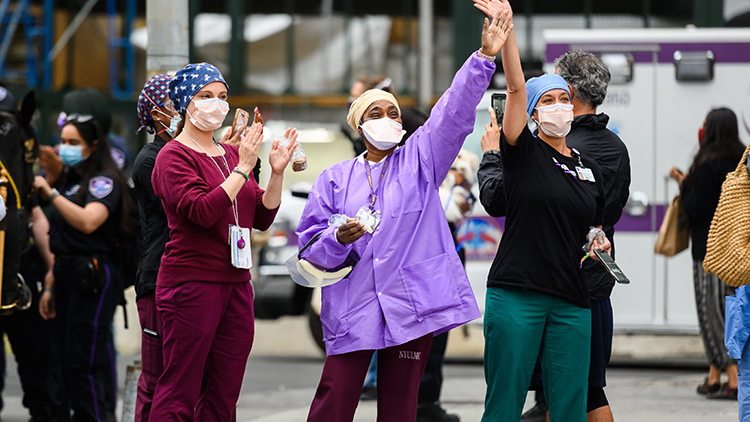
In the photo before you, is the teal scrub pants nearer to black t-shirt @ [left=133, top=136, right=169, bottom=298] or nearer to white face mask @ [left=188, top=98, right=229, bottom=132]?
white face mask @ [left=188, top=98, right=229, bottom=132]

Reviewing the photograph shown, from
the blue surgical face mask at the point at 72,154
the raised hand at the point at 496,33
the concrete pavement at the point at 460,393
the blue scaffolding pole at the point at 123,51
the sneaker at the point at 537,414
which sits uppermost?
the blue scaffolding pole at the point at 123,51

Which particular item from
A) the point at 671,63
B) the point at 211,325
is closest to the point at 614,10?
the point at 671,63

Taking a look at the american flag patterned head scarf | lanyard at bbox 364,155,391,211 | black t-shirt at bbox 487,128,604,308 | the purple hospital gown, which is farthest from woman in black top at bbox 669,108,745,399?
the american flag patterned head scarf

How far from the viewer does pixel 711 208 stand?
7.00 meters

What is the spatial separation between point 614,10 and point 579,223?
1180 centimetres

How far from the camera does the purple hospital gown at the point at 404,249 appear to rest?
4148 millimetres

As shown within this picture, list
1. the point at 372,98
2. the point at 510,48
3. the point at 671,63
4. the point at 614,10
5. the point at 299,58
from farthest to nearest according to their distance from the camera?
the point at 299,58
the point at 614,10
the point at 671,63
the point at 372,98
the point at 510,48

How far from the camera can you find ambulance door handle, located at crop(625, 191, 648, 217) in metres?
8.13

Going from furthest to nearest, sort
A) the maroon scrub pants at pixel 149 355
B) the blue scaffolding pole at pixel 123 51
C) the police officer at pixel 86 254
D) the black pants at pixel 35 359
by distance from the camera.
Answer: the blue scaffolding pole at pixel 123 51 → the black pants at pixel 35 359 → the police officer at pixel 86 254 → the maroon scrub pants at pixel 149 355

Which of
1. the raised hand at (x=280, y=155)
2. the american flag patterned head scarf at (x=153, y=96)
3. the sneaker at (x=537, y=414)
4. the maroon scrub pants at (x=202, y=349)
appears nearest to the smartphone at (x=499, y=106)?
the raised hand at (x=280, y=155)

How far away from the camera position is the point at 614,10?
599 inches

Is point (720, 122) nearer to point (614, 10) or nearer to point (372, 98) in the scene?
point (372, 98)

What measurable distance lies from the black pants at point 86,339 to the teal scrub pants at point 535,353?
2.62 meters

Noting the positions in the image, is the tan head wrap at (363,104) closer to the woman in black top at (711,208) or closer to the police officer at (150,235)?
the police officer at (150,235)
